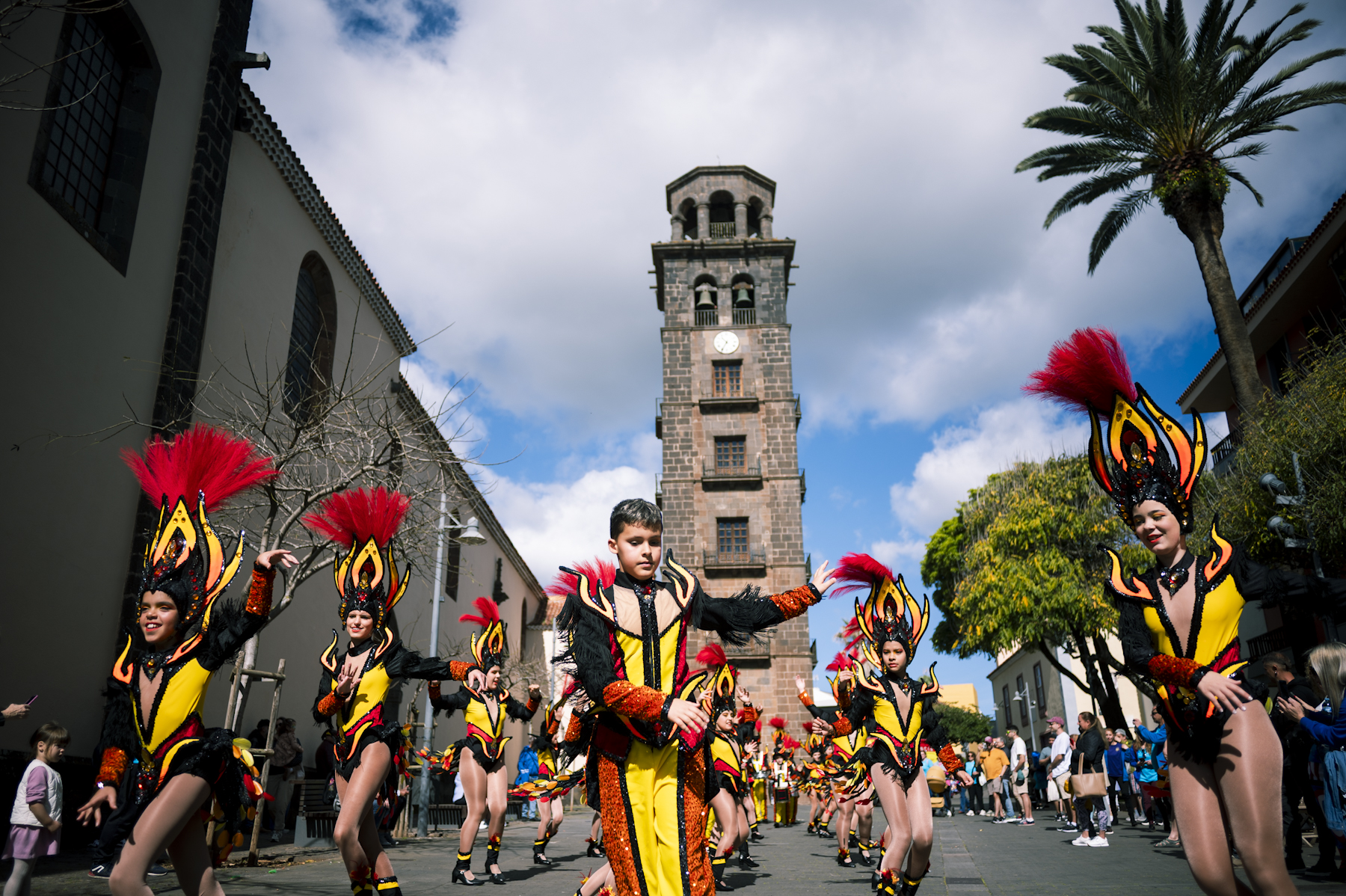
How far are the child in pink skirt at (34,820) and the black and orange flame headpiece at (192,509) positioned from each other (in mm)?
2517

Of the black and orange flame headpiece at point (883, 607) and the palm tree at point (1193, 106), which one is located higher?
the palm tree at point (1193, 106)

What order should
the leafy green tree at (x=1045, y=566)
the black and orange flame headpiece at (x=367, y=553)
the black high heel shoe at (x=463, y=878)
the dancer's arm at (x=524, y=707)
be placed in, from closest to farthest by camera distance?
the black and orange flame headpiece at (x=367, y=553) < the black high heel shoe at (x=463, y=878) < the dancer's arm at (x=524, y=707) < the leafy green tree at (x=1045, y=566)

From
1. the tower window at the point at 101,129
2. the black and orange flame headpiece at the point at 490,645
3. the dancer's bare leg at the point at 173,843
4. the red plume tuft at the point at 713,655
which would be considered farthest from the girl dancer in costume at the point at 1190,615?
the tower window at the point at 101,129

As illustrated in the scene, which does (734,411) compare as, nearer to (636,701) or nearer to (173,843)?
(173,843)

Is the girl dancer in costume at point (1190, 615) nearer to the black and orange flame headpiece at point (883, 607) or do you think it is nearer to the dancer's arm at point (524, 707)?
the black and orange flame headpiece at point (883, 607)

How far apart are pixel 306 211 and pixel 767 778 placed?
17.7 meters

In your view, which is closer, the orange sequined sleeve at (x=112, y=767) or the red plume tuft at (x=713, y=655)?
the orange sequined sleeve at (x=112, y=767)

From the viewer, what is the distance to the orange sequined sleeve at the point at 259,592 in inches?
201

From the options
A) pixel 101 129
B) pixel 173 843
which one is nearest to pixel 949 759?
pixel 173 843

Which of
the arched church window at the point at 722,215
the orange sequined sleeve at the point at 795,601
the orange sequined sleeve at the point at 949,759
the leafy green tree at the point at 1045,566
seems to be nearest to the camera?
the orange sequined sleeve at the point at 795,601

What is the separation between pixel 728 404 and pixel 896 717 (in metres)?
32.4

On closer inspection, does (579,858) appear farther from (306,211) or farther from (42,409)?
(306,211)

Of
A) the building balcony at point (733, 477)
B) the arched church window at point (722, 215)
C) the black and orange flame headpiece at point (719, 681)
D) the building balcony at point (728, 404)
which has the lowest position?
the black and orange flame headpiece at point (719, 681)

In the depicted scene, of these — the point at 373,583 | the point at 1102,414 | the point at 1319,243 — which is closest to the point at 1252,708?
the point at 1102,414
